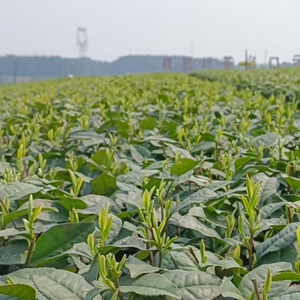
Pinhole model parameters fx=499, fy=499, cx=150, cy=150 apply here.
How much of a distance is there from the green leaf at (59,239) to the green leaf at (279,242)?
32 cm

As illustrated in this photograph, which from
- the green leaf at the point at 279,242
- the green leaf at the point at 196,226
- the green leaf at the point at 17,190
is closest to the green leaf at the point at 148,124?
the green leaf at the point at 17,190

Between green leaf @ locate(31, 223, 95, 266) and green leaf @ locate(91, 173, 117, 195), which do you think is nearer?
green leaf @ locate(31, 223, 95, 266)

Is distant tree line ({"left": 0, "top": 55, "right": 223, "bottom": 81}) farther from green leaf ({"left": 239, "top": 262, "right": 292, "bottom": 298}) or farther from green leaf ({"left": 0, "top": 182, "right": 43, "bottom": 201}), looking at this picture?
green leaf ({"left": 239, "top": 262, "right": 292, "bottom": 298})

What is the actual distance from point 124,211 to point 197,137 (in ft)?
2.31

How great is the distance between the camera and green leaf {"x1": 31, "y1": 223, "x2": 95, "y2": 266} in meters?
0.95

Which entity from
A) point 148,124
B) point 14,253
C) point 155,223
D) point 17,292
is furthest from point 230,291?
point 148,124

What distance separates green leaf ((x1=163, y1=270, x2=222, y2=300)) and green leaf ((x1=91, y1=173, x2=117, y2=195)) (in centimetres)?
54

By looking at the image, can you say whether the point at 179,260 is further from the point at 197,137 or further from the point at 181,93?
Answer: the point at 181,93

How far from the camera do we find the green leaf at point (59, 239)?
37.4 inches

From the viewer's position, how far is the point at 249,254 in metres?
0.94

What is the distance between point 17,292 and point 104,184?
2.00 ft

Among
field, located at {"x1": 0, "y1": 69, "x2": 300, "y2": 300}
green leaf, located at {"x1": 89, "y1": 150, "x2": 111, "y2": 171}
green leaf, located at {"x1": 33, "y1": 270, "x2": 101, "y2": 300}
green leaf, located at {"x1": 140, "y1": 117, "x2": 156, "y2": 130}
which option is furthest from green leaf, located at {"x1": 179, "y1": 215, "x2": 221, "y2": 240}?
green leaf, located at {"x1": 140, "y1": 117, "x2": 156, "y2": 130}

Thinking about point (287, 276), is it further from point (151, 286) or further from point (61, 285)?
point (61, 285)

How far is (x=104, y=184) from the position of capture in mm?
1336
